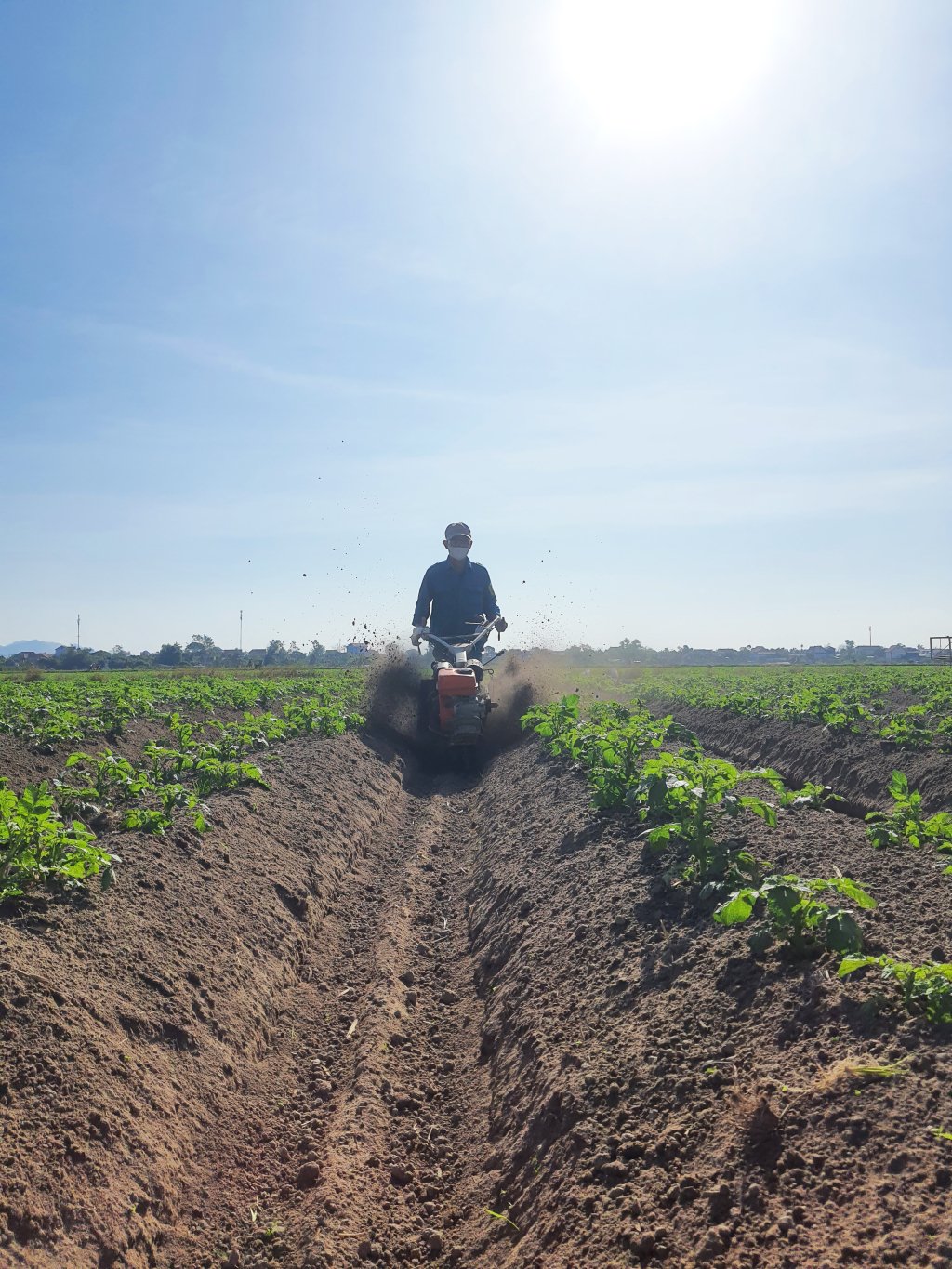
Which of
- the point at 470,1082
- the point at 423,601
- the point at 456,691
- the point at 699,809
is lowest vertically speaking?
the point at 470,1082

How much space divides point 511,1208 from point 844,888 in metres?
1.88

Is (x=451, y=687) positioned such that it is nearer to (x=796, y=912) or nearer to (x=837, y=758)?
(x=837, y=758)

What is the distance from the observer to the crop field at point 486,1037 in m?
2.95

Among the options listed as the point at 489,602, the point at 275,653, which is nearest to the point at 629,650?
the point at 275,653

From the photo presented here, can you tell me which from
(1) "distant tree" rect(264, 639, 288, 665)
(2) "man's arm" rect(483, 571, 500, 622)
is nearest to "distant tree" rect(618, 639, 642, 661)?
(1) "distant tree" rect(264, 639, 288, 665)

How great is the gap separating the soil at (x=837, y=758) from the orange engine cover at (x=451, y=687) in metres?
5.66

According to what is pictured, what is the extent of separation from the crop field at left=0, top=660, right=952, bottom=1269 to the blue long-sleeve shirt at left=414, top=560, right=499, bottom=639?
6.82 m

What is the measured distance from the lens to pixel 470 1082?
489 centimetres

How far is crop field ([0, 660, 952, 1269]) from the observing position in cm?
295

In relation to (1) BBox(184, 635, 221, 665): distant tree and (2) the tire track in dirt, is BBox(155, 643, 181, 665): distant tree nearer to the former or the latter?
(1) BBox(184, 635, 221, 665): distant tree

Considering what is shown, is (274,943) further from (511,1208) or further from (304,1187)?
(511,1208)

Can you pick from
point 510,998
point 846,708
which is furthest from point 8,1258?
point 846,708

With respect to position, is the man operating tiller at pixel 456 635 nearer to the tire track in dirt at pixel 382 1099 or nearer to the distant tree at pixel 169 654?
the tire track in dirt at pixel 382 1099

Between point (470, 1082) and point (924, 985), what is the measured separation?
2.59 m
